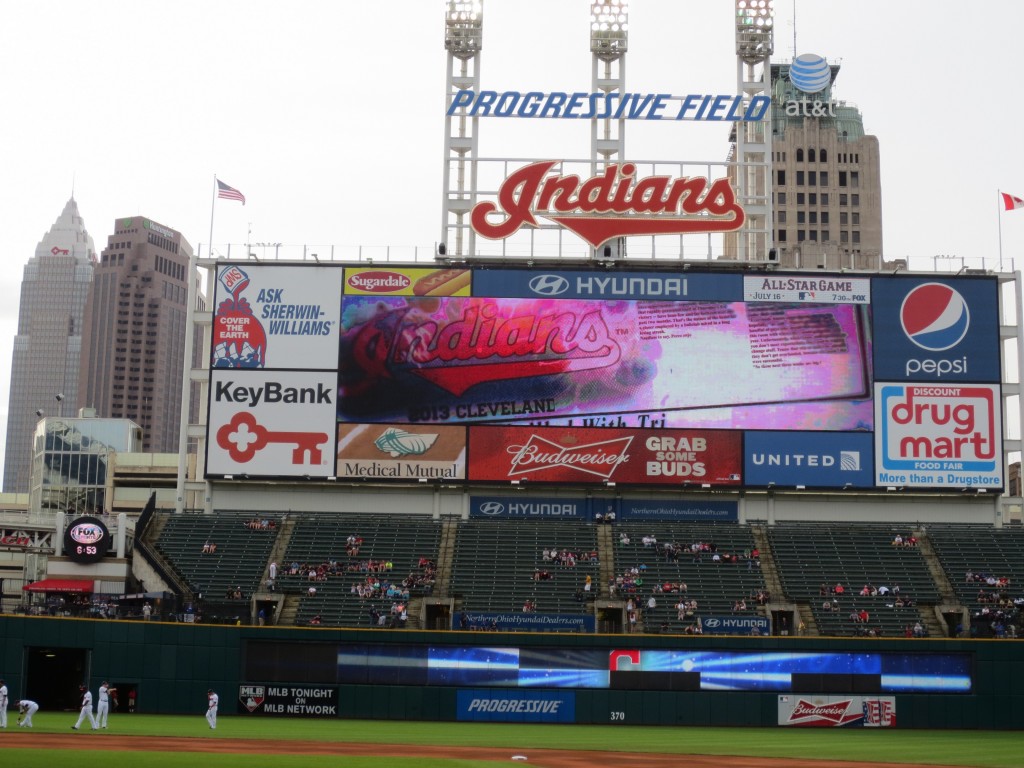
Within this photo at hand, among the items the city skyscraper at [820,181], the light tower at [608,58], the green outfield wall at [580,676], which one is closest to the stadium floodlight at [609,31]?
the light tower at [608,58]

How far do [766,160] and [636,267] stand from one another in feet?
26.1

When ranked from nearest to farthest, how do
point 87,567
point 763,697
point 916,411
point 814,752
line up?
point 814,752
point 763,697
point 87,567
point 916,411

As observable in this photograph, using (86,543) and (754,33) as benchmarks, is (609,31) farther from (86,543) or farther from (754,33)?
(86,543)

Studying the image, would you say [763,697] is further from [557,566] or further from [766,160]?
[766,160]

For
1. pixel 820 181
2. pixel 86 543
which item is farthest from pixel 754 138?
pixel 820 181

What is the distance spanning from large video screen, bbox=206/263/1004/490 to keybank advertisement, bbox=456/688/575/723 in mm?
10921

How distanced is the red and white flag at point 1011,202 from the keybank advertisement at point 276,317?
29.7 meters

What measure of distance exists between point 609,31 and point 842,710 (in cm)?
3179

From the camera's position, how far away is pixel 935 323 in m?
56.5

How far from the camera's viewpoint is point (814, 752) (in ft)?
119

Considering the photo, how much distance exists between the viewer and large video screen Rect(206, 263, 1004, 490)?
55.5 m

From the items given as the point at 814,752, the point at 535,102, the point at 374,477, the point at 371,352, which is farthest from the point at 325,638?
the point at 535,102

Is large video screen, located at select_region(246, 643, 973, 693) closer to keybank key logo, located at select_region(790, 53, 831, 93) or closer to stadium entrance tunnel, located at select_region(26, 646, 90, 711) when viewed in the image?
stadium entrance tunnel, located at select_region(26, 646, 90, 711)

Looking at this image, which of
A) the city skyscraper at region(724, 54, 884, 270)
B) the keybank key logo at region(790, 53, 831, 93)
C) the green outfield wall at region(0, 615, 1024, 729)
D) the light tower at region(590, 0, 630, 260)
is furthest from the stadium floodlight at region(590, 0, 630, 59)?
the city skyscraper at region(724, 54, 884, 270)
